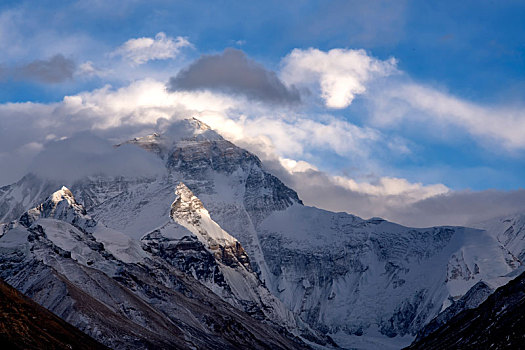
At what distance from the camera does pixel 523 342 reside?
200 m

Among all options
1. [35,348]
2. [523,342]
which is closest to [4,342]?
[35,348]

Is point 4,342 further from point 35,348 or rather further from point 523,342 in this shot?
point 523,342

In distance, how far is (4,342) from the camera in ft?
623

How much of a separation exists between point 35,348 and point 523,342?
104 meters

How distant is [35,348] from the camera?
644 ft

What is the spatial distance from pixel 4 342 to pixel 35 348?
27.6 feet
